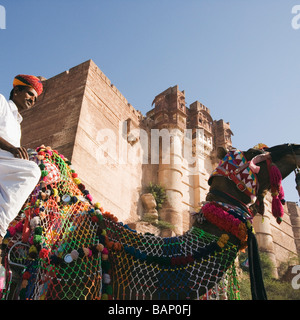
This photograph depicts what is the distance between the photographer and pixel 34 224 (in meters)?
2.38

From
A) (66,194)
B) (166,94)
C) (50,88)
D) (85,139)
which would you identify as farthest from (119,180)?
(66,194)

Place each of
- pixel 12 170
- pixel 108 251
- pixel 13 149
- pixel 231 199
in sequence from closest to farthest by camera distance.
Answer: pixel 12 170 < pixel 13 149 < pixel 108 251 < pixel 231 199

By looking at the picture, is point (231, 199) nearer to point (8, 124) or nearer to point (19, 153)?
point (19, 153)

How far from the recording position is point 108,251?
98.3 inches

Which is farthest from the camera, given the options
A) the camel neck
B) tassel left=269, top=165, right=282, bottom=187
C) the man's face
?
tassel left=269, top=165, right=282, bottom=187

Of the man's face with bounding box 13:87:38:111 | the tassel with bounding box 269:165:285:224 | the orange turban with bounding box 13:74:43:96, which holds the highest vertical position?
the orange turban with bounding box 13:74:43:96

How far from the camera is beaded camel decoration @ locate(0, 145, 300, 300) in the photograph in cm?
230

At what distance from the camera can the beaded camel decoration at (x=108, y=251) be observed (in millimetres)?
2299

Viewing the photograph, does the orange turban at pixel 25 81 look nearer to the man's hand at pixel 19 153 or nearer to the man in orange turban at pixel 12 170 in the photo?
the man in orange turban at pixel 12 170

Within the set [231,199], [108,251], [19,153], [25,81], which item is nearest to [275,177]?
[231,199]

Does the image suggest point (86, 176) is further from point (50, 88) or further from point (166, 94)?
point (166, 94)

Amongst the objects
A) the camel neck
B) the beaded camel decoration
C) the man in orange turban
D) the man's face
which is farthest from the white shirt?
the camel neck

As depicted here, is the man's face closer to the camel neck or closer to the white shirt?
the white shirt

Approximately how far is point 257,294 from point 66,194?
1.56m
